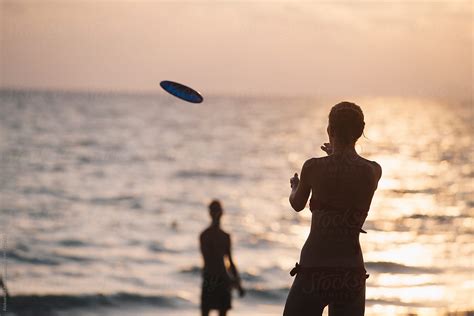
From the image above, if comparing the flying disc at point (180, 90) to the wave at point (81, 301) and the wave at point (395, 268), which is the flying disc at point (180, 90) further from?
the wave at point (395, 268)

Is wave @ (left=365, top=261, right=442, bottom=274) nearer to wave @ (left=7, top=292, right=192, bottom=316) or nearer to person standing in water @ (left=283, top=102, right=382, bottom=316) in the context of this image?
wave @ (left=7, top=292, right=192, bottom=316)

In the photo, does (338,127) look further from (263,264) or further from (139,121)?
(139,121)

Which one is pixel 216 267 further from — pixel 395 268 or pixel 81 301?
pixel 395 268

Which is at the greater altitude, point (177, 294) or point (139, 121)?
point (139, 121)

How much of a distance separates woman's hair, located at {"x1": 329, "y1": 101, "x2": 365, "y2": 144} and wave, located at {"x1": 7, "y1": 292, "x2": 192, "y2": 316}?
41.3 feet

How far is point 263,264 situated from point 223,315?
12.3 metres

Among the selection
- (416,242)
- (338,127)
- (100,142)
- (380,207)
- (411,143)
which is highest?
(411,143)

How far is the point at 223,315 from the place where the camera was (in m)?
10.6

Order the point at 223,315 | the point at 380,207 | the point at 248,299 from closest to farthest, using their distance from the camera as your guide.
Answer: the point at 223,315 → the point at 248,299 → the point at 380,207

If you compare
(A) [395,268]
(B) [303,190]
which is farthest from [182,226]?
(B) [303,190]

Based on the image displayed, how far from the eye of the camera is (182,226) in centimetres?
3061

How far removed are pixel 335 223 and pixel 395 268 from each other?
1810 cm

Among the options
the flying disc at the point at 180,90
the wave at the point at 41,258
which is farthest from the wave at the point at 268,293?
the flying disc at the point at 180,90

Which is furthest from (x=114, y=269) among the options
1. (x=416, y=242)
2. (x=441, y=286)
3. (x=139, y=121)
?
(x=139, y=121)
